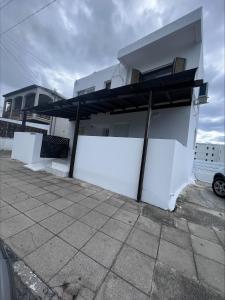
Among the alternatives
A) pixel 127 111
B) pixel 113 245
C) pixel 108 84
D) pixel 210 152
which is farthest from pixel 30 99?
pixel 210 152

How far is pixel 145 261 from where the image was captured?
1972mm

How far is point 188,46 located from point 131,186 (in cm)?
589

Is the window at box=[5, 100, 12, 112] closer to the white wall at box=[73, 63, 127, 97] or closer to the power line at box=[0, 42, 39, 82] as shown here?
the power line at box=[0, 42, 39, 82]

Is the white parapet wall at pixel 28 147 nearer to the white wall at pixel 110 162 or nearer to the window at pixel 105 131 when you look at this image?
the white wall at pixel 110 162

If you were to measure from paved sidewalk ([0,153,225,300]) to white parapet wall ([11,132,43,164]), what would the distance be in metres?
3.65

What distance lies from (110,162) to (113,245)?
289 cm

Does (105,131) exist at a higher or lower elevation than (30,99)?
lower

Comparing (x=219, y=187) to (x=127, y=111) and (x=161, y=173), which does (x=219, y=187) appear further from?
(x=127, y=111)

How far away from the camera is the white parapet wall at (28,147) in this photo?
23.8 ft

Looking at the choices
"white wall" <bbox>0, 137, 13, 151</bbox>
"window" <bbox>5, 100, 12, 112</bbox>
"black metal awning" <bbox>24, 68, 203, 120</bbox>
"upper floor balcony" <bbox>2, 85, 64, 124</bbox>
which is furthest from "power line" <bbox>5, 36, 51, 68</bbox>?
"window" <bbox>5, 100, 12, 112</bbox>

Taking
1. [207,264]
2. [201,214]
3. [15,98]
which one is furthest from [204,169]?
[15,98]

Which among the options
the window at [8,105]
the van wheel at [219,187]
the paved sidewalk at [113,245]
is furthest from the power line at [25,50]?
the window at [8,105]

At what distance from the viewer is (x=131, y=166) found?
14.5 feet

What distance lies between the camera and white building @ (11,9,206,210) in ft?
12.9
